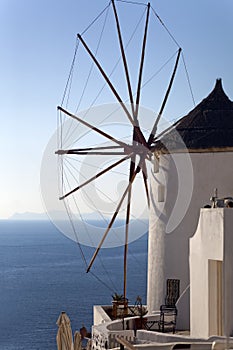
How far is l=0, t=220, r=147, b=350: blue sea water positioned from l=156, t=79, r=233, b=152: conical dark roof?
911 inches

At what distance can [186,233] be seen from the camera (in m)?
18.8

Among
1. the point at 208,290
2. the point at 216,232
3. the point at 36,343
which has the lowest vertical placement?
the point at 36,343

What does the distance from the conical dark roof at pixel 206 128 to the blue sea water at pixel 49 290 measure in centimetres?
2314

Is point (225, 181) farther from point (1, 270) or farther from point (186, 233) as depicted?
point (1, 270)

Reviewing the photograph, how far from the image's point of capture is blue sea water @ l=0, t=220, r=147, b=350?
55.1 metres

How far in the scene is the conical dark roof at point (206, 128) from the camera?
18.3 m

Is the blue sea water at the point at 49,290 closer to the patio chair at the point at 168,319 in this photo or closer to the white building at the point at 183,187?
the white building at the point at 183,187

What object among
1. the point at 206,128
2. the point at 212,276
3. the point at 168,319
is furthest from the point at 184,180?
the point at 212,276

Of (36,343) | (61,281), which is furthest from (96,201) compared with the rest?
(61,281)

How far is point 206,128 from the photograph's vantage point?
1875cm

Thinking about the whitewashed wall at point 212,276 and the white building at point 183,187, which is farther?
the white building at point 183,187

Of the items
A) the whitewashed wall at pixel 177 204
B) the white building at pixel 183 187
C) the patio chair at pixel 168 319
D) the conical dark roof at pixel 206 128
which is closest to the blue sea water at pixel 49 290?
the whitewashed wall at pixel 177 204

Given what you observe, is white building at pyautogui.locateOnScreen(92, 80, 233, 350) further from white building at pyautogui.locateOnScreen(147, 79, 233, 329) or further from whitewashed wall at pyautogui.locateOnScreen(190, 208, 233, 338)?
whitewashed wall at pyautogui.locateOnScreen(190, 208, 233, 338)

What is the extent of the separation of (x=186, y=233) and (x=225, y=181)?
183cm
